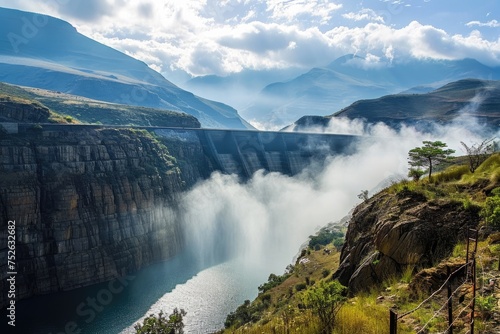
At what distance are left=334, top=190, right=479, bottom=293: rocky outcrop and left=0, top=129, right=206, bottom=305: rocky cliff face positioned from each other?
1781 inches

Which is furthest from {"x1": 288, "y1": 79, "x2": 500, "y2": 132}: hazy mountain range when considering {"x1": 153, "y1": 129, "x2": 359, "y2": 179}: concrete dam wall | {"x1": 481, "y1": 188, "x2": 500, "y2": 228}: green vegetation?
{"x1": 481, "y1": 188, "x2": 500, "y2": 228}: green vegetation

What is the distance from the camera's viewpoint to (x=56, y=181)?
178ft

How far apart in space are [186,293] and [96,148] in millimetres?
27676

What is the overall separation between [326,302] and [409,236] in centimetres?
588

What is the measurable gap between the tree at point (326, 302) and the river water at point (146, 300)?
3163 cm

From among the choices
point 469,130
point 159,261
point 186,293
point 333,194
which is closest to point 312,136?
point 333,194

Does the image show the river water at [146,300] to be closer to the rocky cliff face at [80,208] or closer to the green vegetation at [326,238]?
the rocky cliff face at [80,208]

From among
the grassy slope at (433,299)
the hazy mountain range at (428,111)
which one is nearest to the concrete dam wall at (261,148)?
the hazy mountain range at (428,111)

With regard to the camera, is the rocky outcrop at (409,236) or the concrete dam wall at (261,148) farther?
the concrete dam wall at (261,148)

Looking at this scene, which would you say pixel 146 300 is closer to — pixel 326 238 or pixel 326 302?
pixel 326 238

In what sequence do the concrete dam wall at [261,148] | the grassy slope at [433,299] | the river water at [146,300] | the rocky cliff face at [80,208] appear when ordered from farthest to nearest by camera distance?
the concrete dam wall at [261,148], the rocky cliff face at [80,208], the river water at [146,300], the grassy slope at [433,299]

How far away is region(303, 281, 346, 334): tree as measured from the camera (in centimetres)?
1186

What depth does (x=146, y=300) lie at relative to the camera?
49156 mm

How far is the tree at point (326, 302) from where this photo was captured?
11859 millimetres
